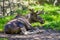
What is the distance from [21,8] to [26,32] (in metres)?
7.17

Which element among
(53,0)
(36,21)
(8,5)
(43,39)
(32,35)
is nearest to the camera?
(43,39)

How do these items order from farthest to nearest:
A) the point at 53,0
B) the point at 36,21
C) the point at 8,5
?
the point at 53,0 < the point at 8,5 < the point at 36,21

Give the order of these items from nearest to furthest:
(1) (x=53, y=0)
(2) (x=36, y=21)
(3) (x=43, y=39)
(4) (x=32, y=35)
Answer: (3) (x=43, y=39) → (4) (x=32, y=35) → (2) (x=36, y=21) → (1) (x=53, y=0)

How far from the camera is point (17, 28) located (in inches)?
368

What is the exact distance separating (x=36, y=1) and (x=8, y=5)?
4.75 m

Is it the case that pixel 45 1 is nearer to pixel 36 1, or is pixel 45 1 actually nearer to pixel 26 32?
pixel 36 1

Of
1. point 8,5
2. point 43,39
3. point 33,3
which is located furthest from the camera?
point 33,3

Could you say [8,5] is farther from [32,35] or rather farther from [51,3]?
[32,35]

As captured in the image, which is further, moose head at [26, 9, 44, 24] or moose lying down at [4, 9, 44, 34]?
moose head at [26, 9, 44, 24]

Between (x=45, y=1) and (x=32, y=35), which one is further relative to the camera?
(x=45, y=1)

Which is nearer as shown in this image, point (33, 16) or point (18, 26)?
point (18, 26)

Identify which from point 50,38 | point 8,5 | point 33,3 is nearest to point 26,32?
point 50,38

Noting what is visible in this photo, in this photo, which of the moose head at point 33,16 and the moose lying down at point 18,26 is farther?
the moose head at point 33,16

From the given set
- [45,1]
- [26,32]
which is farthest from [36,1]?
[26,32]
